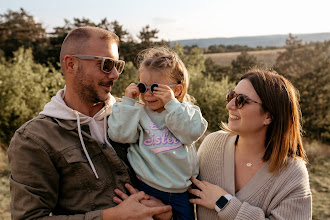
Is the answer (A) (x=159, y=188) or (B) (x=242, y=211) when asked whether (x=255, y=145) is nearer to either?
(B) (x=242, y=211)

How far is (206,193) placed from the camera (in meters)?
2.67

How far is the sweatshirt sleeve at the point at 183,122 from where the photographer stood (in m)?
2.48

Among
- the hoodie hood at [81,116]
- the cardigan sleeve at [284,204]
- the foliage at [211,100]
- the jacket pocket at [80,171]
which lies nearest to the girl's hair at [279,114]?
the cardigan sleeve at [284,204]

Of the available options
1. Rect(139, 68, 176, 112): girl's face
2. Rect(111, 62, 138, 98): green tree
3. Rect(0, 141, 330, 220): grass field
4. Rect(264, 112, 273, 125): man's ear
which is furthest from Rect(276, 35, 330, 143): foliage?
Rect(139, 68, 176, 112): girl's face

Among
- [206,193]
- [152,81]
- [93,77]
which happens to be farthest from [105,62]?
[206,193]

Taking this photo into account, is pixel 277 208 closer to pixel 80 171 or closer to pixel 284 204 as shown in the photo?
pixel 284 204

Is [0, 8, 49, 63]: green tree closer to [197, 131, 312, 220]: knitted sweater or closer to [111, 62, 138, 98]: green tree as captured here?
[111, 62, 138, 98]: green tree

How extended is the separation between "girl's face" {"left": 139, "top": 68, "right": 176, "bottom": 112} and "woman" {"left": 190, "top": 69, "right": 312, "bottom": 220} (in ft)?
2.04

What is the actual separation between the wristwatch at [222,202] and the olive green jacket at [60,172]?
77cm

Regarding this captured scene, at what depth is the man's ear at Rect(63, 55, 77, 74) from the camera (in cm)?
271

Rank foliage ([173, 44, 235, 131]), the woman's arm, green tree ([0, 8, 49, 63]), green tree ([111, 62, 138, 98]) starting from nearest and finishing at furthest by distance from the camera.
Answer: the woman's arm, green tree ([111, 62, 138, 98]), foliage ([173, 44, 235, 131]), green tree ([0, 8, 49, 63])

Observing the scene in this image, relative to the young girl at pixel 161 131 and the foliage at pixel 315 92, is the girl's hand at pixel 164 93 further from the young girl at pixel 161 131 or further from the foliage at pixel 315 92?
the foliage at pixel 315 92

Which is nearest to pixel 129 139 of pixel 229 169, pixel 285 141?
pixel 229 169

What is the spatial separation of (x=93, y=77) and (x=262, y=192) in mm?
1763
